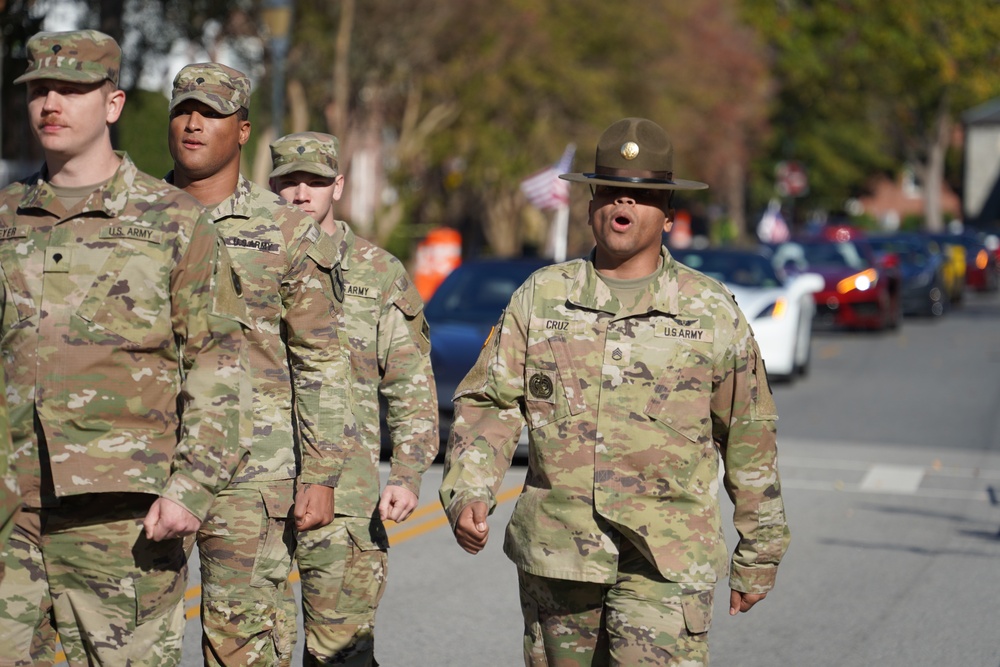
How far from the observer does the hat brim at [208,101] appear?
4891mm

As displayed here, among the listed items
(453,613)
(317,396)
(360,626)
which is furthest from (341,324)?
(453,613)

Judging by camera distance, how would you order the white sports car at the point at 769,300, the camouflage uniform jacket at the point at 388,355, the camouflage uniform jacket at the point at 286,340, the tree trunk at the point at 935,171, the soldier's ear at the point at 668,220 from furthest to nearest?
the tree trunk at the point at 935,171
the white sports car at the point at 769,300
the camouflage uniform jacket at the point at 388,355
the camouflage uniform jacket at the point at 286,340
the soldier's ear at the point at 668,220

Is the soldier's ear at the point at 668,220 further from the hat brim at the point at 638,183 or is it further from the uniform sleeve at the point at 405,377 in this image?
the uniform sleeve at the point at 405,377

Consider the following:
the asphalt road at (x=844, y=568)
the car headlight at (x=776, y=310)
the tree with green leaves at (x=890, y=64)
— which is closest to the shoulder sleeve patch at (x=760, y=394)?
the asphalt road at (x=844, y=568)

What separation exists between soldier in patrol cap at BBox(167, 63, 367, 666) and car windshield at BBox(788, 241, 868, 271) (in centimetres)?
2253

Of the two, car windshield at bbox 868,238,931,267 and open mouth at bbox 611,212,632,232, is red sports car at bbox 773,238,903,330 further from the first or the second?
open mouth at bbox 611,212,632,232

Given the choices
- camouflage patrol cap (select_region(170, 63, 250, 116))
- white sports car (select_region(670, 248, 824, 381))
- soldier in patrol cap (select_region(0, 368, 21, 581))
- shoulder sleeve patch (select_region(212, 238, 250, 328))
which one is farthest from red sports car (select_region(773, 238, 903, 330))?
soldier in patrol cap (select_region(0, 368, 21, 581))

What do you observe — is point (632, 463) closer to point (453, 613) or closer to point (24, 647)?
point (24, 647)

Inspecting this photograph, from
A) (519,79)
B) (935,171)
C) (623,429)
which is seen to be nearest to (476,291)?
(623,429)

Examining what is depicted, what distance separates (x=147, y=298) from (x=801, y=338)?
1584 centimetres

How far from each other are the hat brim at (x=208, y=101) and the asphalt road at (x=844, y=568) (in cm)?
270

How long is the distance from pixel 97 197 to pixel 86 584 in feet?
3.21

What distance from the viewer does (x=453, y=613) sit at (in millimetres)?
7664

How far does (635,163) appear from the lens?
4.38 meters
